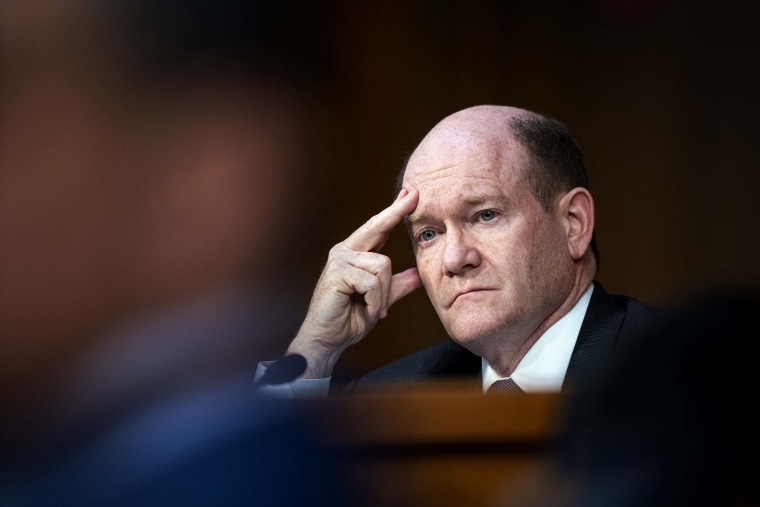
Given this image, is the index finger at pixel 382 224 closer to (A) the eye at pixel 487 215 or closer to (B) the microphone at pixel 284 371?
(A) the eye at pixel 487 215

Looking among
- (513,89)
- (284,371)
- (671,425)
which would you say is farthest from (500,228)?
(671,425)

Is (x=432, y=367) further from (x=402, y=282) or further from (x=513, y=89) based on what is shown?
(x=513, y=89)

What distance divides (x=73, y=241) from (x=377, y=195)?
0.85 m

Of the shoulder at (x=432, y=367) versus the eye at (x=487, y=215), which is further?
the shoulder at (x=432, y=367)

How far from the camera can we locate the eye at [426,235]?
6.63ft

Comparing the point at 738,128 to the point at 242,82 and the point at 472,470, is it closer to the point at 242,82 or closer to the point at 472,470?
the point at 242,82

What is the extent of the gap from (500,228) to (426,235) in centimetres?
16

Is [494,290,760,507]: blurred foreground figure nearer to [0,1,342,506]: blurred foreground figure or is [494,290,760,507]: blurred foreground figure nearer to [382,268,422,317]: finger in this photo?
[382,268,422,317]: finger

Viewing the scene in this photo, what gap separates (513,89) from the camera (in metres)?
2.96

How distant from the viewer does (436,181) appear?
200 centimetres

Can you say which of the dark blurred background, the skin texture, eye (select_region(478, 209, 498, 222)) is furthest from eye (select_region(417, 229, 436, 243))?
the dark blurred background

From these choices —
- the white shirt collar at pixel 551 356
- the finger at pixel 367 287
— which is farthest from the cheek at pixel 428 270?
the white shirt collar at pixel 551 356

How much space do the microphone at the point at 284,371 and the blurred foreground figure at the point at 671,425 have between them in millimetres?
1486

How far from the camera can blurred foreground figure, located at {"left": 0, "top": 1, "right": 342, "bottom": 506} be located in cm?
262
